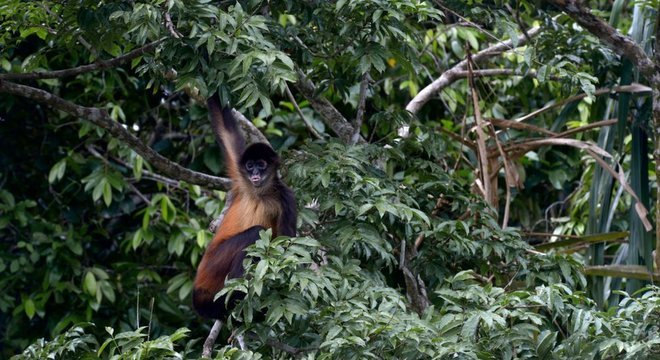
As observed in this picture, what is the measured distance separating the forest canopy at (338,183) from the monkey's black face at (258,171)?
0.44ft

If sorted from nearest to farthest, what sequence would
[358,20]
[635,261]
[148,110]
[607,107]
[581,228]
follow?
[358,20], [635,261], [607,107], [581,228], [148,110]

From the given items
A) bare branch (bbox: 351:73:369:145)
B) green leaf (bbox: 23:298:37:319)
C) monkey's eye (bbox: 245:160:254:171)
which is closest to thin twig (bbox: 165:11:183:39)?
monkey's eye (bbox: 245:160:254:171)

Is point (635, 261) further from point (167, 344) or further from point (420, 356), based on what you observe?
point (167, 344)

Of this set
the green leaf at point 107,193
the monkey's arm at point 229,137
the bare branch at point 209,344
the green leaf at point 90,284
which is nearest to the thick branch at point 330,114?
the monkey's arm at point 229,137

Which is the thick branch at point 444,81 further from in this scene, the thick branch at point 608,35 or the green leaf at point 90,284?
the green leaf at point 90,284

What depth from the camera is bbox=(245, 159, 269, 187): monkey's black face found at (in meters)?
5.05

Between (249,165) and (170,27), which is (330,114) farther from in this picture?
(170,27)

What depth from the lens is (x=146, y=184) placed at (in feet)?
25.2

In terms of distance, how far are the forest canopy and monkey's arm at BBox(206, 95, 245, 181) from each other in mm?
135

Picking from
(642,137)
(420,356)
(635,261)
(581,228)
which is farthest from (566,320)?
(581,228)

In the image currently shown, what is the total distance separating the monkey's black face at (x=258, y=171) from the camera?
16.6 ft

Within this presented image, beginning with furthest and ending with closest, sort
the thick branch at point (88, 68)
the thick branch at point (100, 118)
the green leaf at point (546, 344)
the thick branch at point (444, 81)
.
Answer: the thick branch at point (444, 81)
the thick branch at point (100, 118)
the thick branch at point (88, 68)
the green leaf at point (546, 344)

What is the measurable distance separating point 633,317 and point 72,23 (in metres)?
2.86

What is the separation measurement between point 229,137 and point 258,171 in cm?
31
